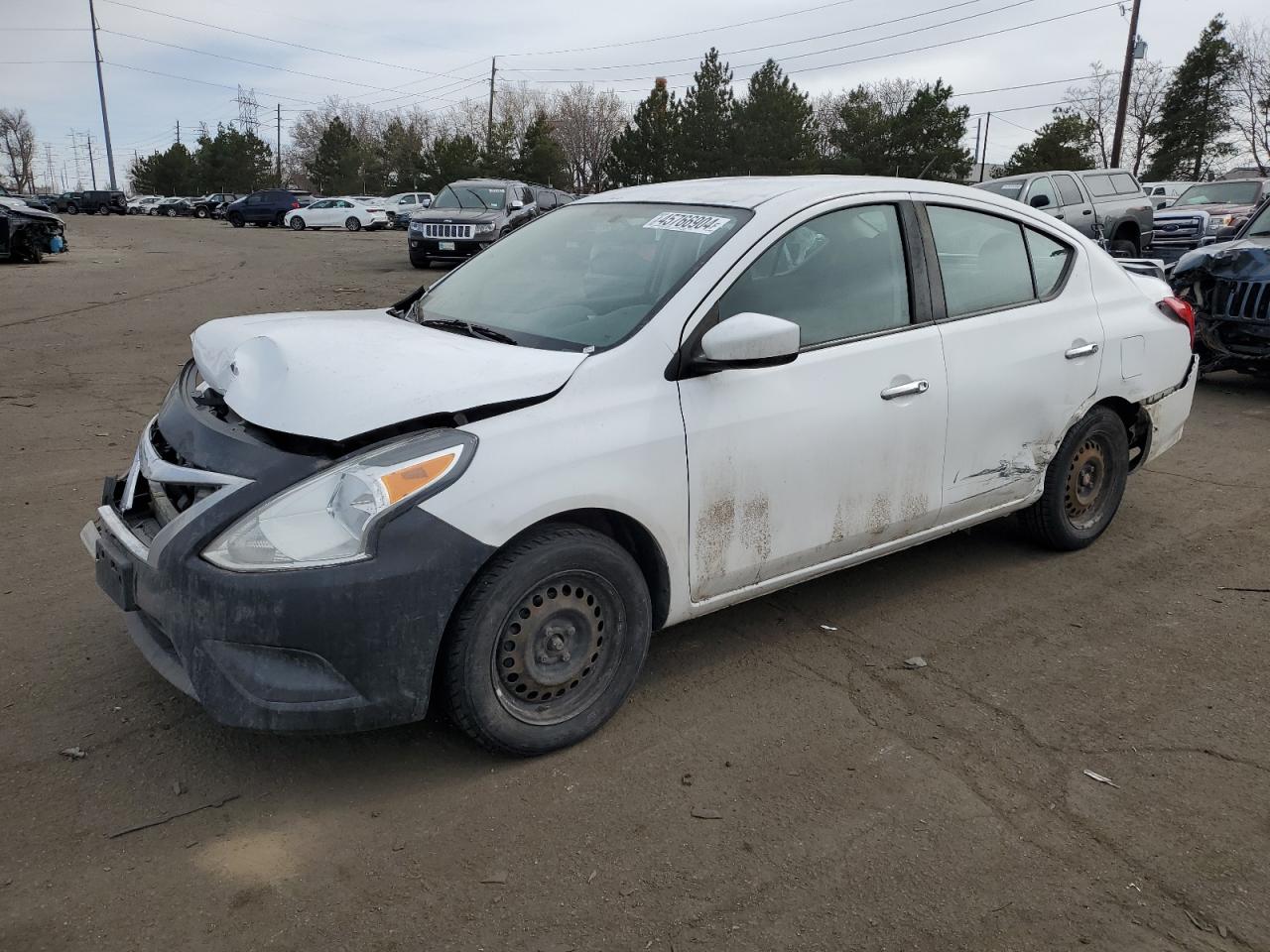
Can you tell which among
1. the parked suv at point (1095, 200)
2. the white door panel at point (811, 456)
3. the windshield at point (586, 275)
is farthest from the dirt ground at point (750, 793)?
the parked suv at point (1095, 200)

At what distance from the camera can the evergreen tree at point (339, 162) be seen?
246 feet

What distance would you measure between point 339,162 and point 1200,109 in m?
57.9

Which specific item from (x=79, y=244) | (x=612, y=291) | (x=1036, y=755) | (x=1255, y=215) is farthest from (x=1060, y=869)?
(x=79, y=244)

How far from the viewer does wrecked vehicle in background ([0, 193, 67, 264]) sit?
19031mm

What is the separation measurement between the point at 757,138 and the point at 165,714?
48.9 meters

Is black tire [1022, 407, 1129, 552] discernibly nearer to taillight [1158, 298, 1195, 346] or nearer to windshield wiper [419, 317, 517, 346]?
taillight [1158, 298, 1195, 346]

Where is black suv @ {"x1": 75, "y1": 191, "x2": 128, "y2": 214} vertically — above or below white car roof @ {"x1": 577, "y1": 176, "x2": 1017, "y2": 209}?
above

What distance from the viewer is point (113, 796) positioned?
2857mm

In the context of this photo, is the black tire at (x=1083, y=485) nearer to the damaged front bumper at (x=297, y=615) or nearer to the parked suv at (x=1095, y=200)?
the damaged front bumper at (x=297, y=615)

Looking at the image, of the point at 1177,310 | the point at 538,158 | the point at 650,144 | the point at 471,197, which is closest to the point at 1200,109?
the point at 650,144

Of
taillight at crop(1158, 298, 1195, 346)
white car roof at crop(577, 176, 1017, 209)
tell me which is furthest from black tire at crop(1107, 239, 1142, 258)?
white car roof at crop(577, 176, 1017, 209)

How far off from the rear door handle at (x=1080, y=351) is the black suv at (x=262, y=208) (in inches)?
1766

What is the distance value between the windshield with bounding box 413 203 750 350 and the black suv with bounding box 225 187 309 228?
44.2 m

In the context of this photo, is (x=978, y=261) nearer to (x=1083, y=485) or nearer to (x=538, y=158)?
(x=1083, y=485)
